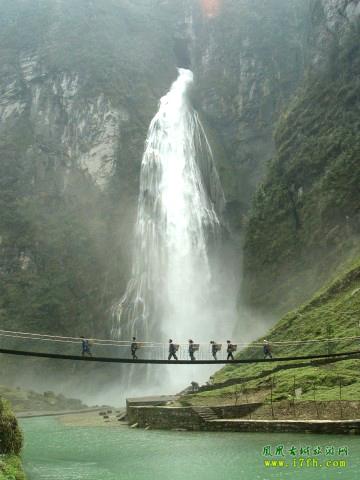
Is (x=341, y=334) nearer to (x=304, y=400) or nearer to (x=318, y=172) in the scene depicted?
(x=304, y=400)

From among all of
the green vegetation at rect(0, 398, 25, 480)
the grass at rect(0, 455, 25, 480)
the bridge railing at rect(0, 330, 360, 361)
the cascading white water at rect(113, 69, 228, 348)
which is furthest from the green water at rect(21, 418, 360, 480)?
the cascading white water at rect(113, 69, 228, 348)

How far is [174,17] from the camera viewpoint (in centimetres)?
9194

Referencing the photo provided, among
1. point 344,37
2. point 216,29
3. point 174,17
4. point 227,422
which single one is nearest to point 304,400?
point 227,422

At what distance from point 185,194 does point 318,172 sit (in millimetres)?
18640

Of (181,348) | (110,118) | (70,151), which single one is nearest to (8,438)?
(181,348)

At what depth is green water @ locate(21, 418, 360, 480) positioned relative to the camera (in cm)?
1545

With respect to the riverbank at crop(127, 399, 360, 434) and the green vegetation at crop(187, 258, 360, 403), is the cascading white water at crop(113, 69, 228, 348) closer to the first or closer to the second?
the green vegetation at crop(187, 258, 360, 403)

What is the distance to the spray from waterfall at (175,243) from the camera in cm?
5294

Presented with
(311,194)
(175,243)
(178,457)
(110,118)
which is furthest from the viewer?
(110,118)

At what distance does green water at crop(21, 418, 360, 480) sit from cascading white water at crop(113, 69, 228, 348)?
2721cm

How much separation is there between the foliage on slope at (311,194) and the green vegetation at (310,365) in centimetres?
825

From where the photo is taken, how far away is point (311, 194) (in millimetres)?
45438

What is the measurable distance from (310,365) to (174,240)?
33050mm

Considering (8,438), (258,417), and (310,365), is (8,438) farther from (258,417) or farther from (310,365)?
(310,365)
